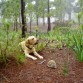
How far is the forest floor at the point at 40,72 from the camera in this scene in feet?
13.0

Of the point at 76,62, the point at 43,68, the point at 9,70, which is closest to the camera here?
the point at 9,70

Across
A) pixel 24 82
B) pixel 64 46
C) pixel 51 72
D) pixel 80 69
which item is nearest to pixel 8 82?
pixel 24 82

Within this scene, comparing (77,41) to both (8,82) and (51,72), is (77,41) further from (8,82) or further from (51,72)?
(8,82)

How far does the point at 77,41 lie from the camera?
518 cm

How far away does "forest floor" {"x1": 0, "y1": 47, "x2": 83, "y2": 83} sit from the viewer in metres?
3.97

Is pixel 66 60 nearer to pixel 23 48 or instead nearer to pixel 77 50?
pixel 77 50

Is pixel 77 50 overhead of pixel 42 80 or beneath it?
overhead

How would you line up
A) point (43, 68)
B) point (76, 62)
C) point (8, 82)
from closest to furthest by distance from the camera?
point (8, 82) < point (43, 68) < point (76, 62)

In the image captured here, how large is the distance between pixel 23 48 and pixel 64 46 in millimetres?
1987

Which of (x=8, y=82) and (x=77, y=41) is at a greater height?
(x=77, y=41)

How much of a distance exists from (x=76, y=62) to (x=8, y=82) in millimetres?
1814

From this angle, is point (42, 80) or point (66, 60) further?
point (66, 60)

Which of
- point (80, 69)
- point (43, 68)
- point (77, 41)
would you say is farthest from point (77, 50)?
point (43, 68)

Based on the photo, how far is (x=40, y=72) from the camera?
4332 mm
